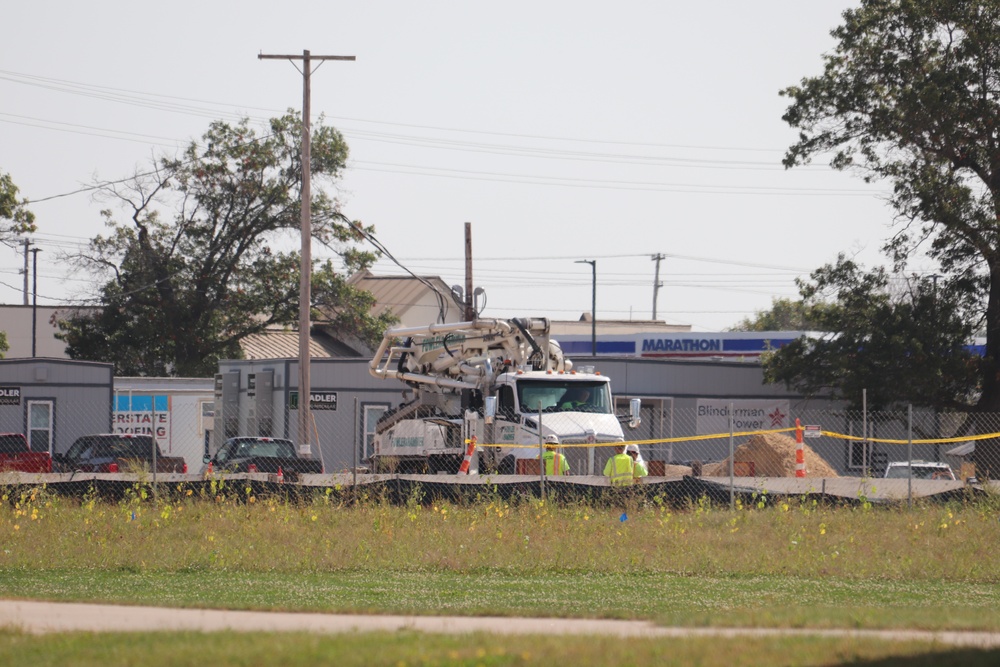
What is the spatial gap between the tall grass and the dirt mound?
11.4m

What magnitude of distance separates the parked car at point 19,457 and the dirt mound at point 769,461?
1631 centimetres

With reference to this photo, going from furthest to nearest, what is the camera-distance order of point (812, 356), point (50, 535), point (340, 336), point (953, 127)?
point (340, 336) → point (812, 356) → point (953, 127) → point (50, 535)

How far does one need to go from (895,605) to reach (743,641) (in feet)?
12.7

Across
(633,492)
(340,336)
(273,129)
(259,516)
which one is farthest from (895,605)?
(340,336)

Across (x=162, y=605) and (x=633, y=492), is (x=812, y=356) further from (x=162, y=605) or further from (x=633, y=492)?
(x=162, y=605)

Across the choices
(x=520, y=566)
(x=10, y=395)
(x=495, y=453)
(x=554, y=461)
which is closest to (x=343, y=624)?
(x=520, y=566)

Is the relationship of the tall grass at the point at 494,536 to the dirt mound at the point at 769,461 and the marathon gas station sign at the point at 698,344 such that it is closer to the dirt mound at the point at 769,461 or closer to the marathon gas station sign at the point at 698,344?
the dirt mound at the point at 769,461

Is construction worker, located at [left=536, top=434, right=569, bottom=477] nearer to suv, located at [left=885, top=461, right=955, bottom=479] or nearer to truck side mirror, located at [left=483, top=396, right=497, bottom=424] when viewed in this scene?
truck side mirror, located at [left=483, top=396, right=497, bottom=424]

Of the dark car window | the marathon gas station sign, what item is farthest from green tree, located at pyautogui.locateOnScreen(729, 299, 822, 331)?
the dark car window

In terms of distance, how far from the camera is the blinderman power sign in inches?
1522

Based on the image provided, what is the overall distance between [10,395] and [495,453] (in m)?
20.0

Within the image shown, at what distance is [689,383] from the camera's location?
4109 cm

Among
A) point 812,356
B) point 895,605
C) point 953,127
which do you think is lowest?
point 895,605

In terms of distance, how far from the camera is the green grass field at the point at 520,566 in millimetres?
9398
